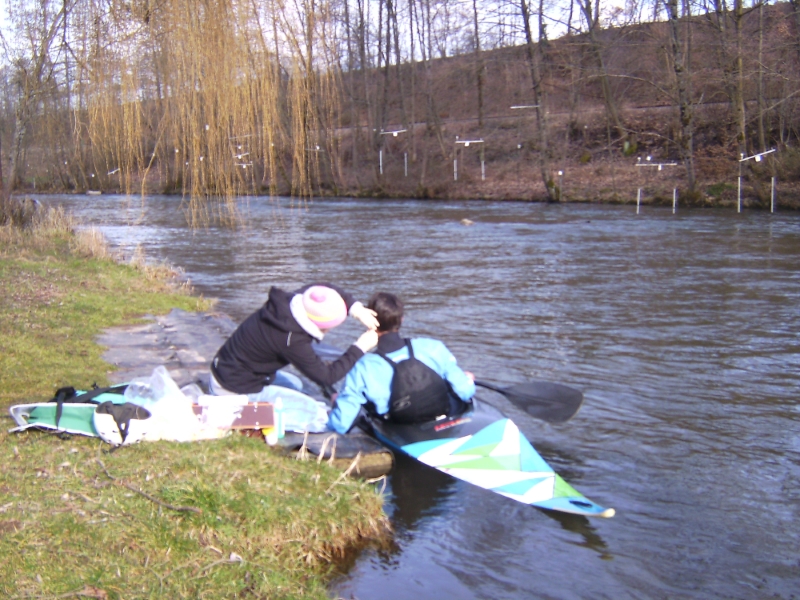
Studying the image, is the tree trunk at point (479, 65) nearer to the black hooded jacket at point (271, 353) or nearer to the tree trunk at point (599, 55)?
the tree trunk at point (599, 55)

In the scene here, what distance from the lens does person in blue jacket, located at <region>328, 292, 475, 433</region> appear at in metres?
5.04

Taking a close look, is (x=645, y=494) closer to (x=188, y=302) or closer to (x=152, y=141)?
(x=152, y=141)

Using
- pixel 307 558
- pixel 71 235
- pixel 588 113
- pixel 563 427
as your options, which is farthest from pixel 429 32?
pixel 307 558

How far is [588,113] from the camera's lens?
36562mm

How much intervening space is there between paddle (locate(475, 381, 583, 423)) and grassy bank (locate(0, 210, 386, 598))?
84.7 inches

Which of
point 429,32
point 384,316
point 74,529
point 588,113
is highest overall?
point 429,32

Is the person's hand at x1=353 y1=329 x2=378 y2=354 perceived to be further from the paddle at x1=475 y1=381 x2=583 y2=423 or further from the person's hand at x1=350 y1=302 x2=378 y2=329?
the paddle at x1=475 y1=381 x2=583 y2=423

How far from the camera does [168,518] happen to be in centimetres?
353

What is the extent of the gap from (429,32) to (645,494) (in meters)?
33.7

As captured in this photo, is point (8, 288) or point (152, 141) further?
point (8, 288)

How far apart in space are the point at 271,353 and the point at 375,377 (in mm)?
669

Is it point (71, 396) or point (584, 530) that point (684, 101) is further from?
point (71, 396)

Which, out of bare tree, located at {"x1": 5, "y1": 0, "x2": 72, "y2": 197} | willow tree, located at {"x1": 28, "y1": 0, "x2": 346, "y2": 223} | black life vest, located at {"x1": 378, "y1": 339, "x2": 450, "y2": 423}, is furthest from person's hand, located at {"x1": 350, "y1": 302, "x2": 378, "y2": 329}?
bare tree, located at {"x1": 5, "y1": 0, "x2": 72, "y2": 197}

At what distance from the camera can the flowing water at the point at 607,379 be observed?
4.16 meters
